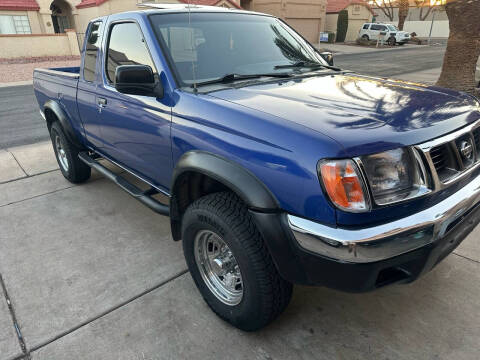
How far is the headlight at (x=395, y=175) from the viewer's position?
1.69m

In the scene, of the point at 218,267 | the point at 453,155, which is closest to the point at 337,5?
the point at 453,155

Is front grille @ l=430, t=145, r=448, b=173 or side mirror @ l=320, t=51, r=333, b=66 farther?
side mirror @ l=320, t=51, r=333, b=66

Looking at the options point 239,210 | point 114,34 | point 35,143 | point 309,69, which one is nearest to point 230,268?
point 239,210

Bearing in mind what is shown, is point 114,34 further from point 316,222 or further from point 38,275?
point 316,222

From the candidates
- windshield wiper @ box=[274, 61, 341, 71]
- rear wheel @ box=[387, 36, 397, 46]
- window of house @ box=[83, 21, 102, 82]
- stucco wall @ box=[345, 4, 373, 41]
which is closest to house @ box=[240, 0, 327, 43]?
rear wheel @ box=[387, 36, 397, 46]

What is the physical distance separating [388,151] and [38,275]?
9.05 ft

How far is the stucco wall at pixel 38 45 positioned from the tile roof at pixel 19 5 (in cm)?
389

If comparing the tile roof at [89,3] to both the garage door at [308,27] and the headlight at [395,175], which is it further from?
the headlight at [395,175]

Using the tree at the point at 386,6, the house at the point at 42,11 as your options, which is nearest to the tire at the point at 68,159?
the house at the point at 42,11

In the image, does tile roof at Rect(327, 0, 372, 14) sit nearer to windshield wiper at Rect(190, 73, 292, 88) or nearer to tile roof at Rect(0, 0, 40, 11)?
tile roof at Rect(0, 0, 40, 11)

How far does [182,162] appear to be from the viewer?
2.29 m

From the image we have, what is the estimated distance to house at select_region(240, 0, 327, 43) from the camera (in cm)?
2970

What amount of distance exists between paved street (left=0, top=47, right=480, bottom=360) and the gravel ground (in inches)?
559

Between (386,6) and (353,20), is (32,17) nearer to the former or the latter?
(353,20)
